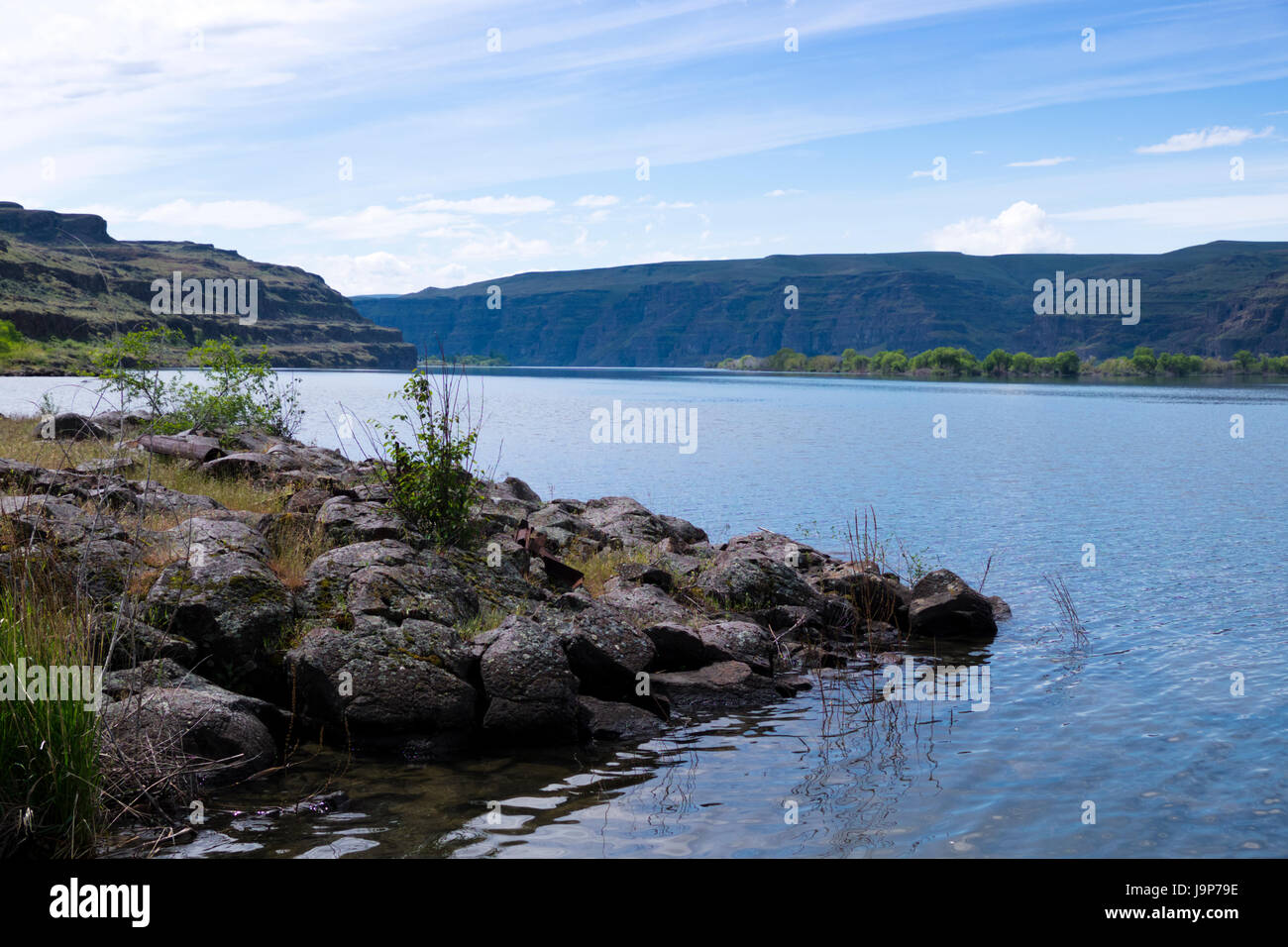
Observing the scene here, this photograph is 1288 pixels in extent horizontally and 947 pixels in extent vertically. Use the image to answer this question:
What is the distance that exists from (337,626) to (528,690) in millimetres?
2762

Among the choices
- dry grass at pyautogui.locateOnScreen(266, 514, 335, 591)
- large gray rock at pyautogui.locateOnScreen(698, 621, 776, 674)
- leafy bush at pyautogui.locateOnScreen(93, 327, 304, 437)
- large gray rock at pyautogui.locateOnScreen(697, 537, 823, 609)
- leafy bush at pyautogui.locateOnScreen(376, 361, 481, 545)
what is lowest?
large gray rock at pyautogui.locateOnScreen(698, 621, 776, 674)

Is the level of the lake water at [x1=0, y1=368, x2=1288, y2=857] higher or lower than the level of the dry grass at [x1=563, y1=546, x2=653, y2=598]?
lower

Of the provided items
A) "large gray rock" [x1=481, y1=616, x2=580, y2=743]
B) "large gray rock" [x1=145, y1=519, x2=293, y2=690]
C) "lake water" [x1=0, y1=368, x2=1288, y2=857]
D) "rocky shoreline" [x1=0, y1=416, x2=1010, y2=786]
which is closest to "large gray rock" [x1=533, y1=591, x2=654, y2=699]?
"rocky shoreline" [x1=0, y1=416, x2=1010, y2=786]

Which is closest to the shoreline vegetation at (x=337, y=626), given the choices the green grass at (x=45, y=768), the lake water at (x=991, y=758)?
the green grass at (x=45, y=768)

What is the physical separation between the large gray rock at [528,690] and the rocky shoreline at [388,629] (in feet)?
0.07

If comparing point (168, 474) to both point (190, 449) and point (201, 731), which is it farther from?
point (201, 731)

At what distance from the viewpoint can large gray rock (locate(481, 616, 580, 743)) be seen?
12.2 m

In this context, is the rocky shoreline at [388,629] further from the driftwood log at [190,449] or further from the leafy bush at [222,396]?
the leafy bush at [222,396]

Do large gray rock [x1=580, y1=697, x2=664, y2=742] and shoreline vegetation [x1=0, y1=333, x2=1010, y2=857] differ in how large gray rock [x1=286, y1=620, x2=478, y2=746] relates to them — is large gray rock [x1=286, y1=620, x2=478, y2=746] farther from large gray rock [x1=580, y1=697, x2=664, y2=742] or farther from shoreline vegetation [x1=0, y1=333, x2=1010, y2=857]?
large gray rock [x1=580, y1=697, x2=664, y2=742]

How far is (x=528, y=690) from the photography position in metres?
12.3

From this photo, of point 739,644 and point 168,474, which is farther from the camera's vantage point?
point 168,474

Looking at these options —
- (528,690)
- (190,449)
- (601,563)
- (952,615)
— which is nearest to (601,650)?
(528,690)

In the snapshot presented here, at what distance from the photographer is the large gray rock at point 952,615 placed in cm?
1928

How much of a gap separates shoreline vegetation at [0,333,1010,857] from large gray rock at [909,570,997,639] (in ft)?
0.15
